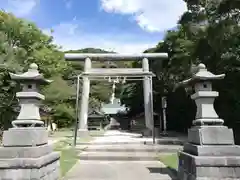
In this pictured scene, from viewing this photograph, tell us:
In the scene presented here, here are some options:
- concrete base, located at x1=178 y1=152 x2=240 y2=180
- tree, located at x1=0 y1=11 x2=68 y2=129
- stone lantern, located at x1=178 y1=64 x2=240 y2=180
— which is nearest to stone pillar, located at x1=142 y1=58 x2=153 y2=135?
tree, located at x1=0 y1=11 x2=68 y2=129

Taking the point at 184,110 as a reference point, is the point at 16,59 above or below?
above

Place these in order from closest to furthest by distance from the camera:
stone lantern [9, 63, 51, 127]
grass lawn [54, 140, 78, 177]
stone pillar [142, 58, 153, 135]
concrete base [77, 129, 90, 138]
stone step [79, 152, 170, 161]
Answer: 1. stone lantern [9, 63, 51, 127]
2. grass lawn [54, 140, 78, 177]
3. stone step [79, 152, 170, 161]
4. concrete base [77, 129, 90, 138]
5. stone pillar [142, 58, 153, 135]

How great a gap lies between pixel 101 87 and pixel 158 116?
9.64m

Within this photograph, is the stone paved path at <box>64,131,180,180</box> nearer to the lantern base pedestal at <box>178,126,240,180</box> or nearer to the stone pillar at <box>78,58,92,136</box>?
the lantern base pedestal at <box>178,126,240,180</box>

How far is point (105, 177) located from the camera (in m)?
7.12

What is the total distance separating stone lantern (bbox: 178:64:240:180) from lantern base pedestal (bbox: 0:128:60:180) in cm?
316

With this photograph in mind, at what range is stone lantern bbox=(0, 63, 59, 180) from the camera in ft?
17.2

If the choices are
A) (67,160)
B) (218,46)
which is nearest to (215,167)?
(67,160)

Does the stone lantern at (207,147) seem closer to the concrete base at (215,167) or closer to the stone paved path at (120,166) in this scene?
the concrete base at (215,167)

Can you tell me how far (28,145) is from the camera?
5449 mm

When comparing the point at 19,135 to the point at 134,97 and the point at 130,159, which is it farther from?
the point at 134,97

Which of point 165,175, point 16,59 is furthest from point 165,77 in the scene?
point 165,175

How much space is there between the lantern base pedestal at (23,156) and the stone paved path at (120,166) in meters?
1.63

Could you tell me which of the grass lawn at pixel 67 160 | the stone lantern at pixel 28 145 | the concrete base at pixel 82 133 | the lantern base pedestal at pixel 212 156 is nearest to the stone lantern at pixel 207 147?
the lantern base pedestal at pixel 212 156
